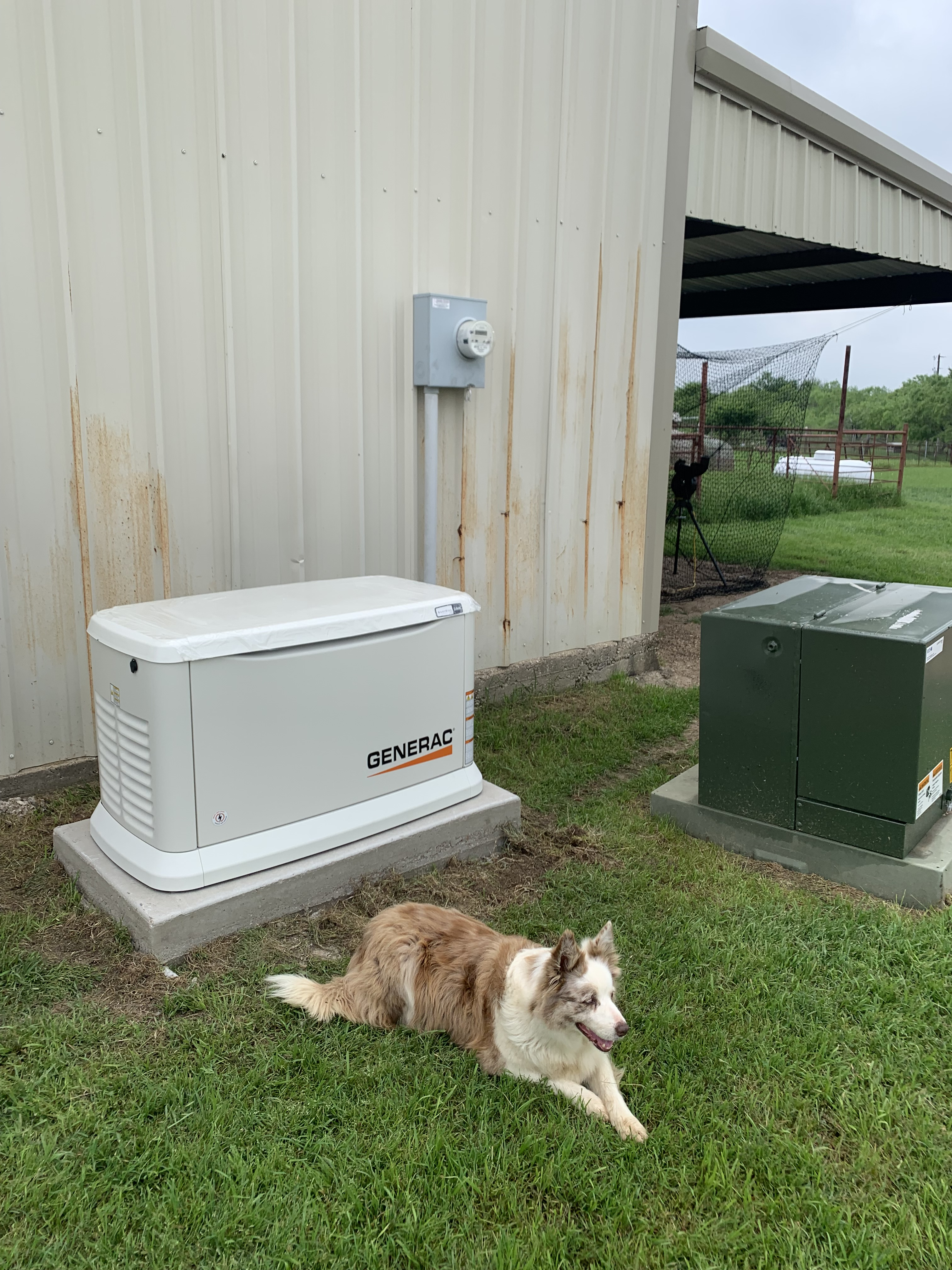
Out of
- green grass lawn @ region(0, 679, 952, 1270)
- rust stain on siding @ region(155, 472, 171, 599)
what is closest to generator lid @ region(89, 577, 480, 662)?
rust stain on siding @ region(155, 472, 171, 599)

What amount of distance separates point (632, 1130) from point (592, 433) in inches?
182

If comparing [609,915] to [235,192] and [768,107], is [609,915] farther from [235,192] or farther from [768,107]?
[768,107]

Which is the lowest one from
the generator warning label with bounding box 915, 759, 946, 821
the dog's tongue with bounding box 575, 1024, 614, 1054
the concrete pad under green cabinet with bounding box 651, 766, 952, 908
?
the concrete pad under green cabinet with bounding box 651, 766, 952, 908

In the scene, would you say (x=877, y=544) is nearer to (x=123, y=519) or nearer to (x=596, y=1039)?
(x=123, y=519)

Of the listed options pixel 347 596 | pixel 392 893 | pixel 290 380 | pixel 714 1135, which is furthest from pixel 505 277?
pixel 714 1135

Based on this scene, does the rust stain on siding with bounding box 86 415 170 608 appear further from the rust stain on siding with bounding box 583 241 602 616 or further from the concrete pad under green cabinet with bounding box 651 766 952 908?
the rust stain on siding with bounding box 583 241 602 616

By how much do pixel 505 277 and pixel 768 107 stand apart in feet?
10.7

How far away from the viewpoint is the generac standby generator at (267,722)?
2906mm

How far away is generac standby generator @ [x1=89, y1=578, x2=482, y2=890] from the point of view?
9.53 feet

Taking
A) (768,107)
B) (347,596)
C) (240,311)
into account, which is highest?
(768,107)

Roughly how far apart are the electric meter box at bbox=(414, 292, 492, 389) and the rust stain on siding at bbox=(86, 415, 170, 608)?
5.19ft

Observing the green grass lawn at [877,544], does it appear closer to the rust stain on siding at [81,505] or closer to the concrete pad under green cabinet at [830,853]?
the concrete pad under green cabinet at [830,853]

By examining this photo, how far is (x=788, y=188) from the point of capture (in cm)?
739

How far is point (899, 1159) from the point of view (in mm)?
2234
